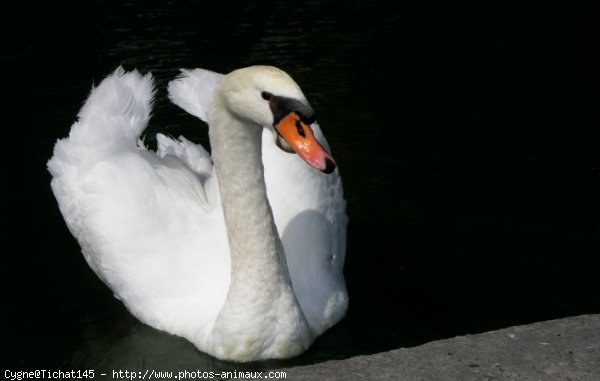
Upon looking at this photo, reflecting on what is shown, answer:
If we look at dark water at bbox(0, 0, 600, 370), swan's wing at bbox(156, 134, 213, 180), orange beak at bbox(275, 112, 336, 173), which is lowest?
dark water at bbox(0, 0, 600, 370)

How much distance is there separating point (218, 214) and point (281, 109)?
1762 mm

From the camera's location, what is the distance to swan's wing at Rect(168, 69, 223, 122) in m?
7.12

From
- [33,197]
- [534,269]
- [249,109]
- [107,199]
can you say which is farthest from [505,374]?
[33,197]

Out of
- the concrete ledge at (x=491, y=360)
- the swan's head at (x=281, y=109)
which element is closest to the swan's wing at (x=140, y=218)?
the swan's head at (x=281, y=109)

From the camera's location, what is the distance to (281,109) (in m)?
4.75

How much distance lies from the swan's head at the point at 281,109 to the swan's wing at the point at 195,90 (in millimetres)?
2090

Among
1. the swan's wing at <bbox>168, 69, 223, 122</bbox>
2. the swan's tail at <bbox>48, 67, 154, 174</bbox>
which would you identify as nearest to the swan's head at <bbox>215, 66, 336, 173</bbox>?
the swan's tail at <bbox>48, 67, 154, 174</bbox>

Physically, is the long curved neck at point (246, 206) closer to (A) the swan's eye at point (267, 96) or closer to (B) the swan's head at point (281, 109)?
(B) the swan's head at point (281, 109)

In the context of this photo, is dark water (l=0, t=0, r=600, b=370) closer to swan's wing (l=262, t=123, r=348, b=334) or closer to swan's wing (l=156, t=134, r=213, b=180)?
swan's wing (l=262, t=123, r=348, b=334)

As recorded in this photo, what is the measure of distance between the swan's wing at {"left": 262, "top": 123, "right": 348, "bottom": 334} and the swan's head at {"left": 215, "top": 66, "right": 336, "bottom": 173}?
1243 millimetres

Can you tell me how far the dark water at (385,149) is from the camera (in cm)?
625

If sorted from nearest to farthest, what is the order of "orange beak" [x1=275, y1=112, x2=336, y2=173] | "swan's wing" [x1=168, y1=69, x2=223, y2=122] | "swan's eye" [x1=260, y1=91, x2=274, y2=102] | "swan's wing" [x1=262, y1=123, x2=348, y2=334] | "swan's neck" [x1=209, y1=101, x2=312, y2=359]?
"orange beak" [x1=275, y1=112, x2=336, y2=173], "swan's eye" [x1=260, y1=91, x2=274, y2=102], "swan's neck" [x1=209, y1=101, x2=312, y2=359], "swan's wing" [x1=262, y1=123, x2=348, y2=334], "swan's wing" [x1=168, y1=69, x2=223, y2=122]

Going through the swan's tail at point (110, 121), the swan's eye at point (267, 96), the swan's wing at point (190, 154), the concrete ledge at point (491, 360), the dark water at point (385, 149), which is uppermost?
the swan's eye at point (267, 96)

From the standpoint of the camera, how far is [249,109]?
5.00 meters
